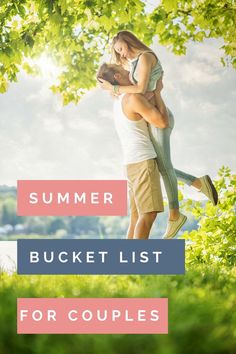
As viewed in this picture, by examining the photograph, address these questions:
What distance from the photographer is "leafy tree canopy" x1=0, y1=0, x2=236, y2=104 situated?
5.32 metres

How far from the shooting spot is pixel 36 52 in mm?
6961

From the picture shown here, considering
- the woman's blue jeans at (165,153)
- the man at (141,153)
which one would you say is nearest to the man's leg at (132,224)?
the man at (141,153)

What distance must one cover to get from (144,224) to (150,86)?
102 centimetres

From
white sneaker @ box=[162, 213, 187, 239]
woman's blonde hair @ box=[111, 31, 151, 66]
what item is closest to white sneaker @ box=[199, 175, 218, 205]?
white sneaker @ box=[162, 213, 187, 239]

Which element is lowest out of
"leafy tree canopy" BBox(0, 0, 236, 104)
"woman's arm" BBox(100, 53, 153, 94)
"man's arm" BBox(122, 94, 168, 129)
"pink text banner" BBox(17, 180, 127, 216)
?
"pink text banner" BBox(17, 180, 127, 216)

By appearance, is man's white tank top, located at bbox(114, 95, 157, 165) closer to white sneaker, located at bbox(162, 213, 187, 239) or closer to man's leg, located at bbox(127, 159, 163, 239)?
man's leg, located at bbox(127, 159, 163, 239)

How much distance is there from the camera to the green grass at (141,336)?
1877mm

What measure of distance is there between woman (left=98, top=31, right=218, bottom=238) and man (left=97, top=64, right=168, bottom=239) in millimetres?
54

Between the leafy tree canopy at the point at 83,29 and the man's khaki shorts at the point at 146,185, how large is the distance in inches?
74.6

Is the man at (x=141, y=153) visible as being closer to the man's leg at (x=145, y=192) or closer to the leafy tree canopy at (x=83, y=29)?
the man's leg at (x=145, y=192)

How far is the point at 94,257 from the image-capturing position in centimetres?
331

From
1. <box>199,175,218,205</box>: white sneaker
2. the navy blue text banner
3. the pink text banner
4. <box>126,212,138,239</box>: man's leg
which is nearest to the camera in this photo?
the navy blue text banner

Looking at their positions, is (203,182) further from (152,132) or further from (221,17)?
(221,17)

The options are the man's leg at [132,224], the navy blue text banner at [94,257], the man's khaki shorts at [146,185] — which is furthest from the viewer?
the man's leg at [132,224]
